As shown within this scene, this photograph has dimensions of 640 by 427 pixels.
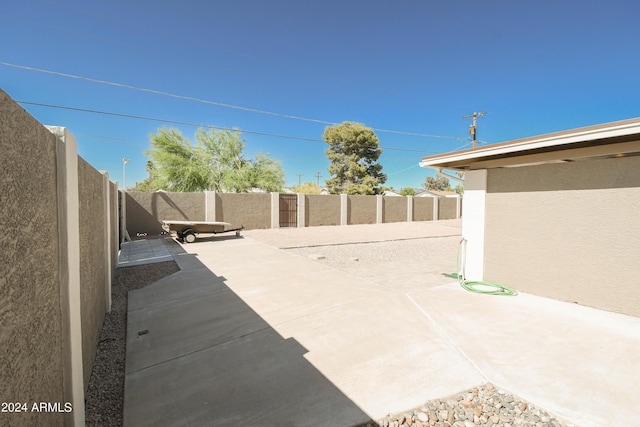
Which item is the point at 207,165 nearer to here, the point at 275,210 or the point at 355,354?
the point at 275,210

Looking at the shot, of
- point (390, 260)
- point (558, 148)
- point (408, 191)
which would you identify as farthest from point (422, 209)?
point (408, 191)

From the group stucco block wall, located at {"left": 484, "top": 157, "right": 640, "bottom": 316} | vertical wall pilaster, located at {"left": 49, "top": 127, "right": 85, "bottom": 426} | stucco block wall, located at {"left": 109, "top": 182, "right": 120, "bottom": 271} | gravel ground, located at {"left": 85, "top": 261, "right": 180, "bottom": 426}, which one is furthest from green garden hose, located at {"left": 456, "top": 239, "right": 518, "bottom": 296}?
stucco block wall, located at {"left": 109, "top": 182, "right": 120, "bottom": 271}

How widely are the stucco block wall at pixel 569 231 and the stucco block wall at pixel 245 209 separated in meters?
12.6

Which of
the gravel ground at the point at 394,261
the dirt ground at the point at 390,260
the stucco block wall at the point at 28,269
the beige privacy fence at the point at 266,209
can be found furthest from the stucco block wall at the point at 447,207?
the stucco block wall at the point at 28,269

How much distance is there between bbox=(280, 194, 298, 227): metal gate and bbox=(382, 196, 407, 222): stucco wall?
777cm

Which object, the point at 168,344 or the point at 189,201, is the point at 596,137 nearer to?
the point at 168,344

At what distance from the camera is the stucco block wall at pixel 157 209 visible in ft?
42.5

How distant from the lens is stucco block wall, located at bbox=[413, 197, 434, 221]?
2411 centimetres

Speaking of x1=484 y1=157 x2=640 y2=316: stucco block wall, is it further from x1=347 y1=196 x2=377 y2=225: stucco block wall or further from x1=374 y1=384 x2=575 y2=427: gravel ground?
x1=347 y1=196 x2=377 y2=225: stucco block wall

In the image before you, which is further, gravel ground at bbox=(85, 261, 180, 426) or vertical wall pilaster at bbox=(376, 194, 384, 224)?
vertical wall pilaster at bbox=(376, 194, 384, 224)

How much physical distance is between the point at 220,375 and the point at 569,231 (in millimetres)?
5452

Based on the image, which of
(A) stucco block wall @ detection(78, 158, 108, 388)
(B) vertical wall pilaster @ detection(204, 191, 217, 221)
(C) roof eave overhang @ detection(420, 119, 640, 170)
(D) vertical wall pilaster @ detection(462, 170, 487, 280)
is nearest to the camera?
(A) stucco block wall @ detection(78, 158, 108, 388)

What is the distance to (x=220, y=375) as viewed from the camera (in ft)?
8.81

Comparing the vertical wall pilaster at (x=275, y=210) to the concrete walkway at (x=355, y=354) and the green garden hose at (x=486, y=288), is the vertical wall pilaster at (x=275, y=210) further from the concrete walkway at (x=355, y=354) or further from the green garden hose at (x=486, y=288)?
the green garden hose at (x=486, y=288)
